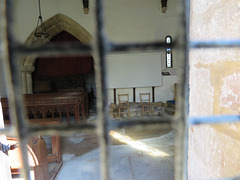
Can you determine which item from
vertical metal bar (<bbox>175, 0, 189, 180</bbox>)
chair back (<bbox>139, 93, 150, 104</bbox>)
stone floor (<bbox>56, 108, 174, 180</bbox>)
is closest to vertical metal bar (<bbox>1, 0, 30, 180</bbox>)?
vertical metal bar (<bbox>175, 0, 189, 180</bbox>)

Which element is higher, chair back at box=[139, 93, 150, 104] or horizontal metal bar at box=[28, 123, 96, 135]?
horizontal metal bar at box=[28, 123, 96, 135]

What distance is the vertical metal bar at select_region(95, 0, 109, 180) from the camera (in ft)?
0.91

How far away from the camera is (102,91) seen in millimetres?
298

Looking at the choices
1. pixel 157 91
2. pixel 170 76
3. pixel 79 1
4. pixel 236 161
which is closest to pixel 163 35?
pixel 170 76

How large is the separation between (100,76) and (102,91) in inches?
1.1

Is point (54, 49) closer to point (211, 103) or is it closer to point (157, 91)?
point (211, 103)

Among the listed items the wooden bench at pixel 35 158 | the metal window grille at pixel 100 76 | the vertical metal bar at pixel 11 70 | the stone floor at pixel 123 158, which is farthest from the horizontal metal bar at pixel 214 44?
the wooden bench at pixel 35 158

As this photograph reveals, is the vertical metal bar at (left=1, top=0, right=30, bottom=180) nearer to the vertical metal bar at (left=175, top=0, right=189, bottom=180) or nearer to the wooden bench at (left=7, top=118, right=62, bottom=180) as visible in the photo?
the vertical metal bar at (left=175, top=0, right=189, bottom=180)

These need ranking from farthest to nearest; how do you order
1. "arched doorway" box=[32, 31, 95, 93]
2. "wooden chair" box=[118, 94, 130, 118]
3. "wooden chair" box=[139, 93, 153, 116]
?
"arched doorway" box=[32, 31, 95, 93] → "wooden chair" box=[118, 94, 130, 118] → "wooden chair" box=[139, 93, 153, 116]

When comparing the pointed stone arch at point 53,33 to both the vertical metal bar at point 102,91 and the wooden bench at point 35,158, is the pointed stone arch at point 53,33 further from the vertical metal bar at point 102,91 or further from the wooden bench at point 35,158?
the vertical metal bar at point 102,91

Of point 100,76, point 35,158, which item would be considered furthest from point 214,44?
point 35,158

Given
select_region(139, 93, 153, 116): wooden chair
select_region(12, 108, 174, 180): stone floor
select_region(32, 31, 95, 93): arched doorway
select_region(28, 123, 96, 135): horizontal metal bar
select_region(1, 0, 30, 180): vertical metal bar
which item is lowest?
select_region(12, 108, 174, 180): stone floor

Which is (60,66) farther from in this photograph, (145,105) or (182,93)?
(182,93)

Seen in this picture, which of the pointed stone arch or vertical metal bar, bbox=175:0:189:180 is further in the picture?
the pointed stone arch
